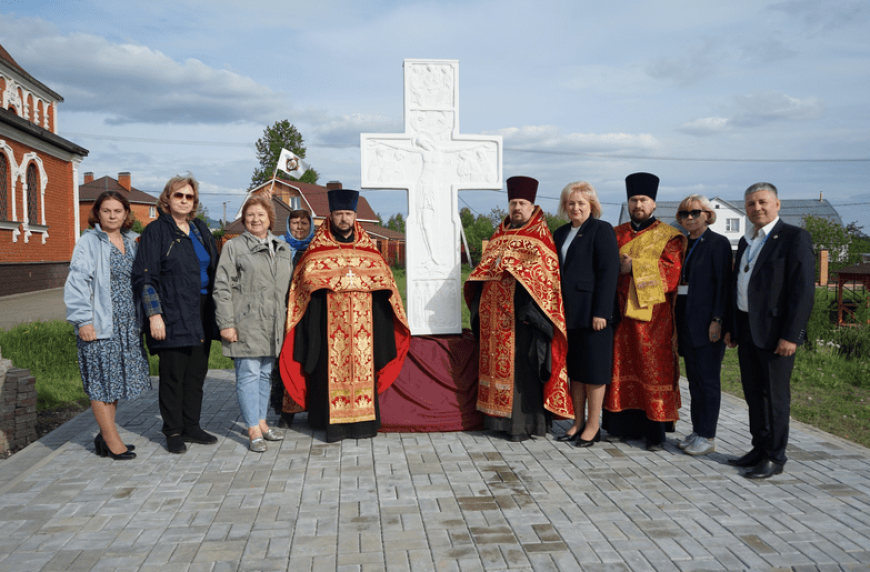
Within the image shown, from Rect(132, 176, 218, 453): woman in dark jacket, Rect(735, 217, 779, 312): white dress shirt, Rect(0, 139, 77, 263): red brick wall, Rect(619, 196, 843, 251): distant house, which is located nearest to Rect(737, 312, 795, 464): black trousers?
Rect(735, 217, 779, 312): white dress shirt

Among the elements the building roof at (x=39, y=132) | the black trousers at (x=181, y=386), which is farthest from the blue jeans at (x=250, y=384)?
the building roof at (x=39, y=132)

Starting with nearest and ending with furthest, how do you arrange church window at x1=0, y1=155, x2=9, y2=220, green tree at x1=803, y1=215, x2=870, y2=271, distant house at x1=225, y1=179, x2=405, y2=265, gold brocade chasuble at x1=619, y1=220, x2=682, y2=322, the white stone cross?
gold brocade chasuble at x1=619, y1=220, x2=682, y2=322 < the white stone cross < church window at x1=0, y1=155, x2=9, y2=220 < green tree at x1=803, y1=215, x2=870, y2=271 < distant house at x1=225, y1=179, x2=405, y2=265

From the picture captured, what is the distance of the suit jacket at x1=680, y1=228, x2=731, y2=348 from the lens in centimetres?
434

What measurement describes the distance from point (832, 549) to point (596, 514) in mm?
1117

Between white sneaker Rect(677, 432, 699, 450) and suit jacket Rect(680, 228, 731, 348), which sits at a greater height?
suit jacket Rect(680, 228, 731, 348)

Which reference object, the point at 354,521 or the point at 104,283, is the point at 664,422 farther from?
the point at 104,283

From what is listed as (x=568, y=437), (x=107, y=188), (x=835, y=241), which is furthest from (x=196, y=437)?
(x=107, y=188)

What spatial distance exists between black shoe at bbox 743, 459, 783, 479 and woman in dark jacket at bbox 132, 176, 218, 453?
12.7 ft

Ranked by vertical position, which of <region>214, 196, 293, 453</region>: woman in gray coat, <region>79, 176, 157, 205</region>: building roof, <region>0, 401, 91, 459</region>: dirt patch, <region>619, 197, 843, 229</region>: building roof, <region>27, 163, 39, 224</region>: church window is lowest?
<region>0, 401, 91, 459</region>: dirt patch

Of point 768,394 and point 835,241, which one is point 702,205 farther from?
point 835,241

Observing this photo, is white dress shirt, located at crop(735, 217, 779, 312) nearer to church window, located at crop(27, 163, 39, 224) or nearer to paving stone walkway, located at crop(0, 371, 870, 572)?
paving stone walkway, located at crop(0, 371, 870, 572)

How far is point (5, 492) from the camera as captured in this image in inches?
148

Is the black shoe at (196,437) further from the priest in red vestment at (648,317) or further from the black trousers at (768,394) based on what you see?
the black trousers at (768,394)

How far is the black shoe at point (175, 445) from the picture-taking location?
4.54 metres
